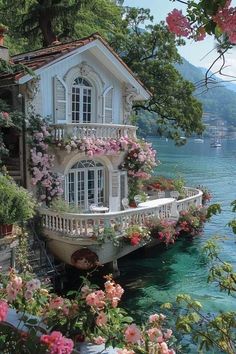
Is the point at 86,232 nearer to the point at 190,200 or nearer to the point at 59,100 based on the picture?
the point at 59,100

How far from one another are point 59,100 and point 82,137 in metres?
1.80

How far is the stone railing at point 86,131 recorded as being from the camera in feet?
51.5

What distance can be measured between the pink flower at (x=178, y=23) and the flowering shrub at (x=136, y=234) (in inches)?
480

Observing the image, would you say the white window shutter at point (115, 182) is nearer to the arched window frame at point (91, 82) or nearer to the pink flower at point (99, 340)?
the arched window frame at point (91, 82)

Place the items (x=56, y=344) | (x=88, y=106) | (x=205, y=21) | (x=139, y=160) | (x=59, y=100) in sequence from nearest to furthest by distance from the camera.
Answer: (x=205, y=21), (x=56, y=344), (x=59, y=100), (x=88, y=106), (x=139, y=160)

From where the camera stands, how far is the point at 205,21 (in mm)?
2662

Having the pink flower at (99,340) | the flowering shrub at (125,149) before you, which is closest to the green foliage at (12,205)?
the flowering shrub at (125,149)

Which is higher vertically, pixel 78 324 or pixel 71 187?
pixel 78 324

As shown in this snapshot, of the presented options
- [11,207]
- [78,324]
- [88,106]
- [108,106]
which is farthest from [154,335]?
[108,106]

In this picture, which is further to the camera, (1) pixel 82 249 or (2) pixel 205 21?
(1) pixel 82 249

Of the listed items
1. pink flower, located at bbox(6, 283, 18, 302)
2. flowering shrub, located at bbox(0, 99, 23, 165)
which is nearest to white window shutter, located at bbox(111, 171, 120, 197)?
flowering shrub, located at bbox(0, 99, 23, 165)

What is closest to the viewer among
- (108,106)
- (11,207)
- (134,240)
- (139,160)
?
(11,207)

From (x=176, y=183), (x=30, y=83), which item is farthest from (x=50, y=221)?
(x=176, y=183)

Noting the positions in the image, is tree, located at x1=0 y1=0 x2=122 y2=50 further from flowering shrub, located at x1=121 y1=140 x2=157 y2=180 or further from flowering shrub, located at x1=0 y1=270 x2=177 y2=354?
flowering shrub, located at x1=0 y1=270 x2=177 y2=354
